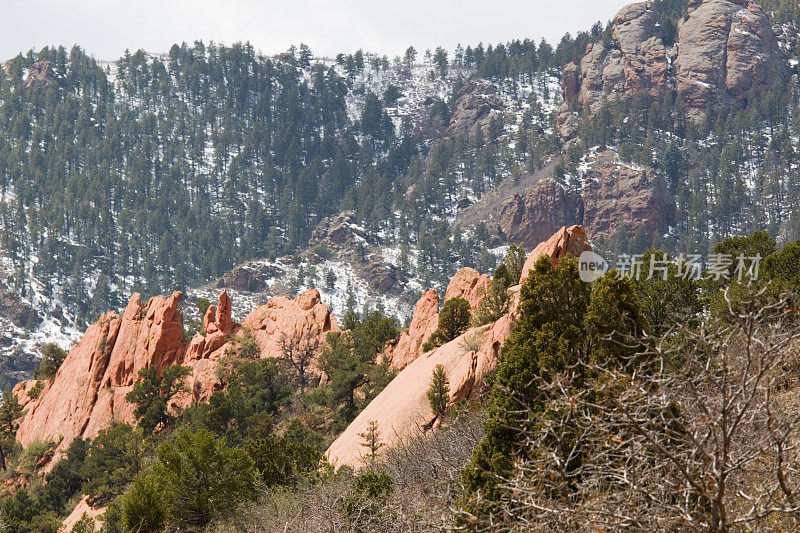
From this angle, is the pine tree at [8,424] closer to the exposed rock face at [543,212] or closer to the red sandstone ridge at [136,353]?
the red sandstone ridge at [136,353]

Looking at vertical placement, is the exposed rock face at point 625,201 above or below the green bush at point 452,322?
above

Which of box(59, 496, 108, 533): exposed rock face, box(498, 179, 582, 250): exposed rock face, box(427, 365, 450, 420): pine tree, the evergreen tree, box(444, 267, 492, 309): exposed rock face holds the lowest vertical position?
box(59, 496, 108, 533): exposed rock face

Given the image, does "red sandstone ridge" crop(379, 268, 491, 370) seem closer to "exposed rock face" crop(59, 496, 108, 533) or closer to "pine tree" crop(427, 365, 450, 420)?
"pine tree" crop(427, 365, 450, 420)

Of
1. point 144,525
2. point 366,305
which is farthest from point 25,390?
point 366,305

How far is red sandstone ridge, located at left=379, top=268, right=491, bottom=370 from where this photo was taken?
56562 mm

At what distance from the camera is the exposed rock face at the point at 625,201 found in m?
182

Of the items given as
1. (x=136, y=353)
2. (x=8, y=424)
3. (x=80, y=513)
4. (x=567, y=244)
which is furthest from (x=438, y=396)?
(x=8, y=424)

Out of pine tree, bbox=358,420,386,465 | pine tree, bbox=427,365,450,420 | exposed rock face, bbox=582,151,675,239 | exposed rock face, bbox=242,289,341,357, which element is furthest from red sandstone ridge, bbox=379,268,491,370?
exposed rock face, bbox=582,151,675,239

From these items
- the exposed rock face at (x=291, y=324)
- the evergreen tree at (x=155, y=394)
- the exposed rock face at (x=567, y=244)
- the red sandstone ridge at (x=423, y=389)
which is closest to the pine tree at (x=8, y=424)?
the evergreen tree at (x=155, y=394)

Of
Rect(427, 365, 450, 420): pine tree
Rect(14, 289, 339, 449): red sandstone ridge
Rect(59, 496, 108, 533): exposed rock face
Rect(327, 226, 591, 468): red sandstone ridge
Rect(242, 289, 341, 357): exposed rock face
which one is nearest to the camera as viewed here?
Rect(427, 365, 450, 420): pine tree

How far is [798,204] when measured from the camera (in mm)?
167000

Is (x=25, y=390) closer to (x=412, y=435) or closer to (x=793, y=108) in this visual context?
(x=412, y=435)

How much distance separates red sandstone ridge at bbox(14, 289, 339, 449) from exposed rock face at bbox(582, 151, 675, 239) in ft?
399

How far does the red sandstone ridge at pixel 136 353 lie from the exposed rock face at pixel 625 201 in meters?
122
